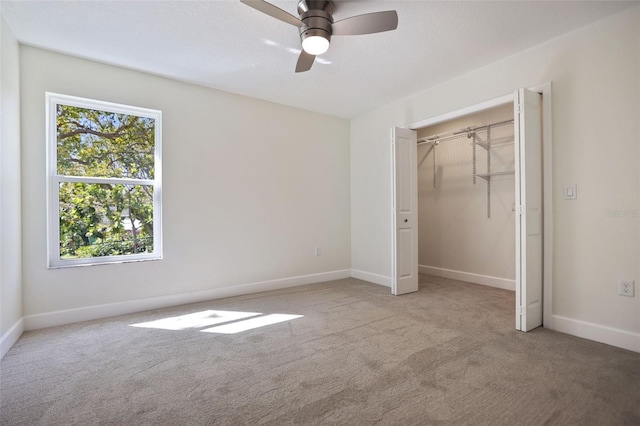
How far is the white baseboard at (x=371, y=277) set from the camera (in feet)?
15.0

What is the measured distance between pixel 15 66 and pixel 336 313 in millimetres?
3768

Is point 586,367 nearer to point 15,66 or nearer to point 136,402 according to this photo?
point 136,402

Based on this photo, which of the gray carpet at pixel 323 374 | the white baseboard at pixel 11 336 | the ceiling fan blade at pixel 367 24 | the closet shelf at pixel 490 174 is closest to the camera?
the gray carpet at pixel 323 374

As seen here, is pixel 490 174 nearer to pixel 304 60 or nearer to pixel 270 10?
pixel 304 60

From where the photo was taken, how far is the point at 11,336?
2.55m

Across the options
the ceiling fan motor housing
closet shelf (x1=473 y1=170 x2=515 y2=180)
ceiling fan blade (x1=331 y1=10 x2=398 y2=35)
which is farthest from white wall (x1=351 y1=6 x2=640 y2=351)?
the ceiling fan motor housing

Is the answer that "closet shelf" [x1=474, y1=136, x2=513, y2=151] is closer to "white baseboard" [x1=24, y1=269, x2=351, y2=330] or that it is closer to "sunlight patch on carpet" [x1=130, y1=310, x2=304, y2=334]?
"white baseboard" [x1=24, y1=269, x2=351, y2=330]

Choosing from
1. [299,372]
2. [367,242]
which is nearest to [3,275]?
[299,372]

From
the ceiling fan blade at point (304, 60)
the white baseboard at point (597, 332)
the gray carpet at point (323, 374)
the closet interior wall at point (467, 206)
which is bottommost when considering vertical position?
the gray carpet at point (323, 374)

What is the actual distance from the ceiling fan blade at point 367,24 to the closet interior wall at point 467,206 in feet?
8.76

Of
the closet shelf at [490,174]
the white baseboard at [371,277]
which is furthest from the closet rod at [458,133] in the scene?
the white baseboard at [371,277]

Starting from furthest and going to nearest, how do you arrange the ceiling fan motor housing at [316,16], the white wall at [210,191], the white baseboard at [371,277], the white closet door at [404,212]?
the white baseboard at [371,277] < the white closet door at [404,212] < the white wall at [210,191] < the ceiling fan motor housing at [316,16]

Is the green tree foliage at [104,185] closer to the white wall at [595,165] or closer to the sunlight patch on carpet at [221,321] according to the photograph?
the sunlight patch on carpet at [221,321]

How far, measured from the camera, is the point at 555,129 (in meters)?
2.84
